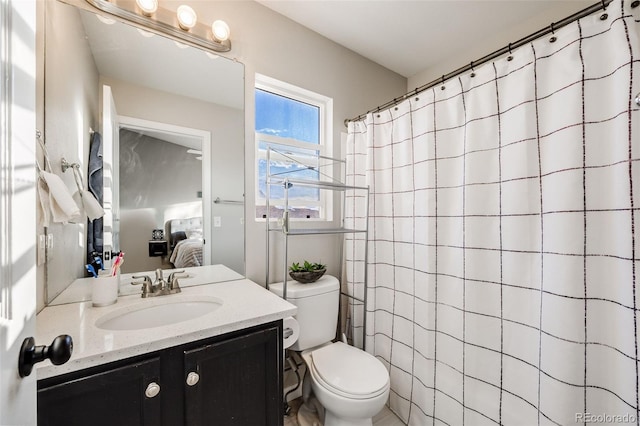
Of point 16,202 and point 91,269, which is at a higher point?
point 16,202

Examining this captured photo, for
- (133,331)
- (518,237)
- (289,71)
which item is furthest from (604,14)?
(133,331)

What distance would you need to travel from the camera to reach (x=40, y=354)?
20.3 inches

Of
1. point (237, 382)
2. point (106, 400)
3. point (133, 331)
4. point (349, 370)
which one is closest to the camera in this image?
point (106, 400)

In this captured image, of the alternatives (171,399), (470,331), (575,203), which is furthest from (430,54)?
(171,399)

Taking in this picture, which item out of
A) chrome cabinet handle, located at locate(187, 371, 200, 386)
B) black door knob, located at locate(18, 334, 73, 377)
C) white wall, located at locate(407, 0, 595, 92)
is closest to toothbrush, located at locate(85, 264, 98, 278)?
chrome cabinet handle, located at locate(187, 371, 200, 386)

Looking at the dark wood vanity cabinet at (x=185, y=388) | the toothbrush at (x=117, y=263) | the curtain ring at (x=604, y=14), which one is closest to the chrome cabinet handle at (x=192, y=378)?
the dark wood vanity cabinet at (x=185, y=388)

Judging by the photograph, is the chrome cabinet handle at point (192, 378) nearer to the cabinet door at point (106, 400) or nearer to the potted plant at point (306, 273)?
the cabinet door at point (106, 400)

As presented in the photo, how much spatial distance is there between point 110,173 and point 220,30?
95cm

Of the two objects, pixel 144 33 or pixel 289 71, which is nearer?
pixel 144 33

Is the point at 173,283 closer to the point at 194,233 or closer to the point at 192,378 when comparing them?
the point at 194,233

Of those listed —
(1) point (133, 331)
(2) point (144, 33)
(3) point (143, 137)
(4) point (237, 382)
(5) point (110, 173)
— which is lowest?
(4) point (237, 382)

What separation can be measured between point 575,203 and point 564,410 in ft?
2.63

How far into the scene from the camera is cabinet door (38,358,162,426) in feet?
2.45

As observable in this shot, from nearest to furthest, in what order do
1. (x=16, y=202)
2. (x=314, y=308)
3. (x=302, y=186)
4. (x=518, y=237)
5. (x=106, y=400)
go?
(x=16, y=202) → (x=106, y=400) → (x=518, y=237) → (x=314, y=308) → (x=302, y=186)
